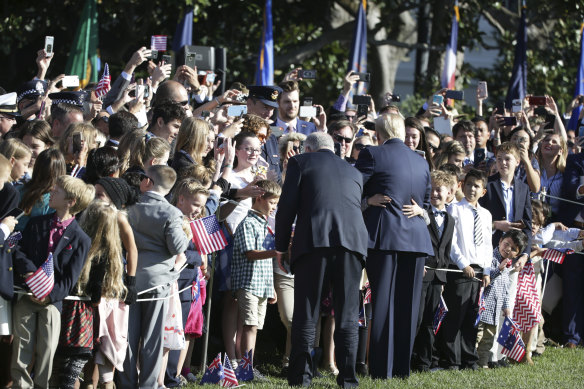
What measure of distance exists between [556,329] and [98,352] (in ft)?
20.7

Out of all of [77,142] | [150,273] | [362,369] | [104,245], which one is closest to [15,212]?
[104,245]

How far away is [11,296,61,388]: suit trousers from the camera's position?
22.2 feet

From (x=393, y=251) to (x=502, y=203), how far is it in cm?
230

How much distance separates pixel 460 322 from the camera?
9641mm

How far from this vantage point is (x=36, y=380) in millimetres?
6793

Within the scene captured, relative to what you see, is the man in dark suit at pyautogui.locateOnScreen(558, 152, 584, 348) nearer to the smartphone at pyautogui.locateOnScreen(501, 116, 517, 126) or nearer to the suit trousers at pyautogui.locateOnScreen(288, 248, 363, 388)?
the smartphone at pyautogui.locateOnScreen(501, 116, 517, 126)

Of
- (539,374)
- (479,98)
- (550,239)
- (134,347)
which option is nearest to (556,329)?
(550,239)

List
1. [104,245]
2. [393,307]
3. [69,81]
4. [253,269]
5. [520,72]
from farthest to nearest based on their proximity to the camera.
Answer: [520,72] → [69,81] → [393,307] → [253,269] → [104,245]

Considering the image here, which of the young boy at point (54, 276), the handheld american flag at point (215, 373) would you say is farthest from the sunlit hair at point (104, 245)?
the handheld american flag at point (215, 373)

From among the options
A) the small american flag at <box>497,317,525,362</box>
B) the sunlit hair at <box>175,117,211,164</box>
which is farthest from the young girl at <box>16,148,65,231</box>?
the small american flag at <box>497,317,525,362</box>

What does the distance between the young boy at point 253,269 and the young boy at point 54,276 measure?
1.94 meters

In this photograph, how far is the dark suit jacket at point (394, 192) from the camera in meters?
8.51

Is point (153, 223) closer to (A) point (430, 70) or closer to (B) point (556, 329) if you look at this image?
(B) point (556, 329)

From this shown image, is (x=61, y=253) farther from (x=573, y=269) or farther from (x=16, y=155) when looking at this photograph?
(x=573, y=269)
